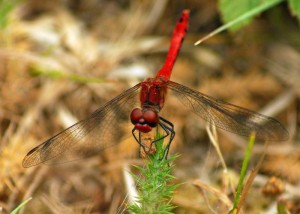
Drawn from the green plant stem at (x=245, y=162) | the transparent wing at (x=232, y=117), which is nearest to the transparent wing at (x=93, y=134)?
the transparent wing at (x=232, y=117)

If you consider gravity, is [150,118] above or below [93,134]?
below

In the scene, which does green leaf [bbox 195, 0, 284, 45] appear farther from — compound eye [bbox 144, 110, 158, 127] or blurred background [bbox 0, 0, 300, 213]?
compound eye [bbox 144, 110, 158, 127]

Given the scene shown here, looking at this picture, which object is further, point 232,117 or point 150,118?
point 232,117

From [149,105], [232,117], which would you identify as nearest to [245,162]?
[232,117]

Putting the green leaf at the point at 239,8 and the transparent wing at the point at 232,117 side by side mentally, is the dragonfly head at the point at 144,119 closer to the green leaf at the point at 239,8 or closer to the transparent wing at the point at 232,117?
the transparent wing at the point at 232,117

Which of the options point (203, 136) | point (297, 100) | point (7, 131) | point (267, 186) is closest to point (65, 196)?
point (7, 131)

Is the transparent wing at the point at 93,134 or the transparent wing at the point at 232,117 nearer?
the transparent wing at the point at 232,117

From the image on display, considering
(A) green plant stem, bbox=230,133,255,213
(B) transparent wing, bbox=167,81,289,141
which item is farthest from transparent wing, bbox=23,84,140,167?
(A) green plant stem, bbox=230,133,255,213

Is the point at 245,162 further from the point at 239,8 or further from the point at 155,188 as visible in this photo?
the point at 239,8
